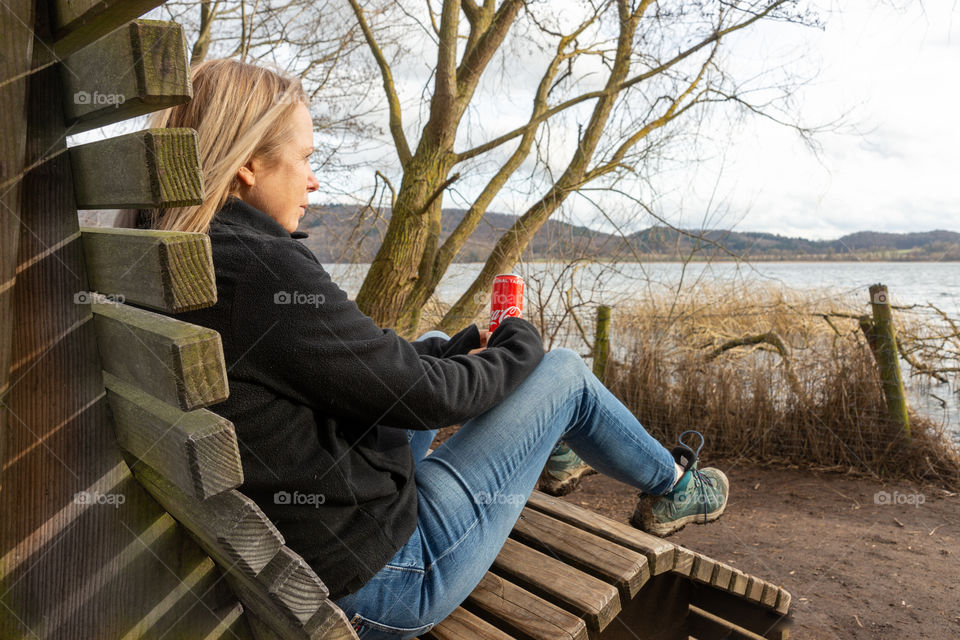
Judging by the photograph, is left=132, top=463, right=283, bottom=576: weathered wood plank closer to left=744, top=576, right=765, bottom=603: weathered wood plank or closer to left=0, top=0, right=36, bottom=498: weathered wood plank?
left=0, top=0, right=36, bottom=498: weathered wood plank

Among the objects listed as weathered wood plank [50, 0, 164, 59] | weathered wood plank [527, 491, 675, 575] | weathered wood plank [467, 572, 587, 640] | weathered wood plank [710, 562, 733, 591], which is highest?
weathered wood plank [50, 0, 164, 59]

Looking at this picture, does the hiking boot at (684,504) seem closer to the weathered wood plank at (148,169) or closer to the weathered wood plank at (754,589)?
the weathered wood plank at (754,589)

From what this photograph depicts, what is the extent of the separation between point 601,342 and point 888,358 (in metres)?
1.92

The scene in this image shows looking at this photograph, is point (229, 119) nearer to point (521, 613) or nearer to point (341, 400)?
point (341, 400)

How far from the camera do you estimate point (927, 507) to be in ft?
13.9

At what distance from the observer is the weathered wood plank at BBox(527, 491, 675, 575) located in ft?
6.35

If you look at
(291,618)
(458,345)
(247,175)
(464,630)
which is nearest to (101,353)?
(291,618)

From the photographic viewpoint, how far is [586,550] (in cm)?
198

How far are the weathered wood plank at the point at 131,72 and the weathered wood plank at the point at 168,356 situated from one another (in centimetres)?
23

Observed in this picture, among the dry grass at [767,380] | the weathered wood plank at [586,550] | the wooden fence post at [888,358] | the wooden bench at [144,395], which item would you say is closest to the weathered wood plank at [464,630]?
the weathered wood plank at [586,550]

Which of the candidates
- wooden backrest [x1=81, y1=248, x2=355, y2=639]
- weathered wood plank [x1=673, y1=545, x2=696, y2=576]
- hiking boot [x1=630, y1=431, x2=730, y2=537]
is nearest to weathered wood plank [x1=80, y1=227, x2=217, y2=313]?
wooden backrest [x1=81, y1=248, x2=355, y2=639]

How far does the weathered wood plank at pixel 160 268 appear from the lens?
75 centimetres

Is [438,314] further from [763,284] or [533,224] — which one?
[763,284]

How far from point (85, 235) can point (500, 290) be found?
1377 millimetres
